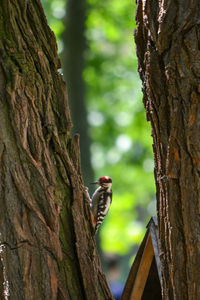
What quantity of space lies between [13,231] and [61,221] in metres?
0.40

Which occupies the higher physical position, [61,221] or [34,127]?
[34,127]

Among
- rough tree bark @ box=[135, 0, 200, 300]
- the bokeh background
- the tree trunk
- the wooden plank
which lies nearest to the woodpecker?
the wooden plank

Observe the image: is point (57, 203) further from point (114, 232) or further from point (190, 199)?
point (114, 232)

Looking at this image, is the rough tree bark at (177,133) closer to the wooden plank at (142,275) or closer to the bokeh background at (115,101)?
the wooden plank at (142,275)

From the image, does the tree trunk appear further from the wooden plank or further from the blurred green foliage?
the wooden plank

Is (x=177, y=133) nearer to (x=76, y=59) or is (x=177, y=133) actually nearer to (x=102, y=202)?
(x=102, y=202)

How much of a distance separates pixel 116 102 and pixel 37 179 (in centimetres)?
1311

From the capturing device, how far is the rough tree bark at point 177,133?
3.60 meters

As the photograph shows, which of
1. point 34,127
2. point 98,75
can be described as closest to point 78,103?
point 98,75

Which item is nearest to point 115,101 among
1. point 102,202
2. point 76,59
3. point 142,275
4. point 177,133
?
point 76,59

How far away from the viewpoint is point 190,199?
3.60 metres

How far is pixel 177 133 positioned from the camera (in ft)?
12.1

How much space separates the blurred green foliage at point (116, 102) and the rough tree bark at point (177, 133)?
1142 centimetres

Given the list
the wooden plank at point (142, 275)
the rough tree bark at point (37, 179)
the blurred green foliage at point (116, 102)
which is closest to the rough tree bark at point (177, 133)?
the rough tree bark at point (37, 179)
